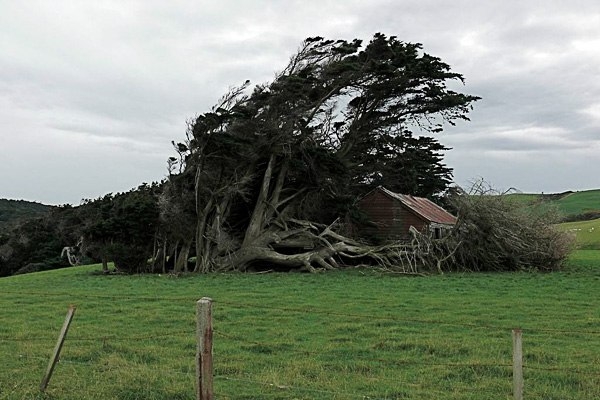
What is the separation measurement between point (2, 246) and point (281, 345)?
1943 inches

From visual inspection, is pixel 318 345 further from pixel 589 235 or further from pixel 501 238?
pixel 589 235

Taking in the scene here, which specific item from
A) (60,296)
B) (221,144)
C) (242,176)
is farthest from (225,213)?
(60,296)

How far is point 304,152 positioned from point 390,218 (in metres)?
8.07

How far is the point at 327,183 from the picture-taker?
116ft

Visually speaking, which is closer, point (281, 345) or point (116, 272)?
point (281, 345)

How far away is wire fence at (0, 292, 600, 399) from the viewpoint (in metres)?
7.83

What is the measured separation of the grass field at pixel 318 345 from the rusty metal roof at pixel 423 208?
18.8 m

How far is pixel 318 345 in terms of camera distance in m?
10.7

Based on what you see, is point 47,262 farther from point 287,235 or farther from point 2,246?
point 287,235

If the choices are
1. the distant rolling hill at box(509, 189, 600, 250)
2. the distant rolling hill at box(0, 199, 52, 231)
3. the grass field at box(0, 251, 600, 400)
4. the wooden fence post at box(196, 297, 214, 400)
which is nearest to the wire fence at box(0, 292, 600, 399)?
the grass field at box(0, 251, 600, 400)

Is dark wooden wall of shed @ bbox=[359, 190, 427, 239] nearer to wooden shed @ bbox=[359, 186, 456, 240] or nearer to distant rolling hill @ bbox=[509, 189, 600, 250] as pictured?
wooden shed @ bbox=[359, 186, 456, 240]

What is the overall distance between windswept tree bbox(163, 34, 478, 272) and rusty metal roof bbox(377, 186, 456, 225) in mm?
1901

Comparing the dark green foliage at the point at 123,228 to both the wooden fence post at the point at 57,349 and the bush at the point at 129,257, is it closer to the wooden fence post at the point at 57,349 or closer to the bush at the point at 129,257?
the bush at the point at 129,257

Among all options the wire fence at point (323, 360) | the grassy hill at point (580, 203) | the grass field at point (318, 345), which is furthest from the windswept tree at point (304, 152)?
the grassy hill at point (580, 203)
